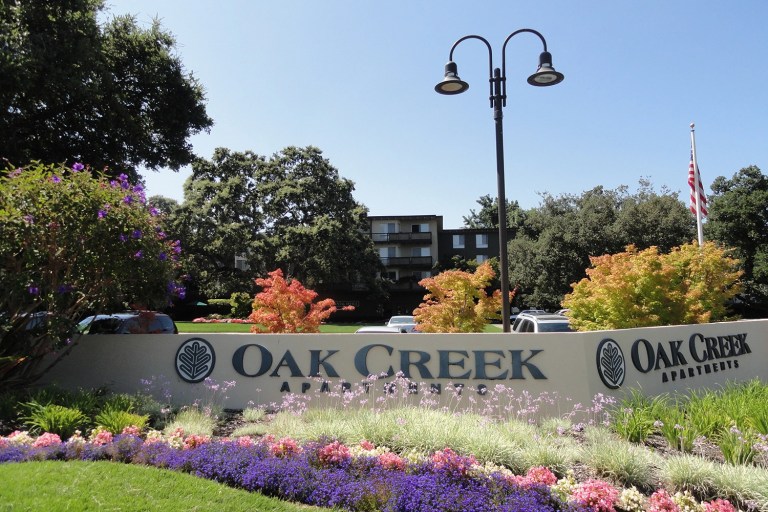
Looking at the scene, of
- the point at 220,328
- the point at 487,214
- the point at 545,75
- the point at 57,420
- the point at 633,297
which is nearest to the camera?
the point at 57,420

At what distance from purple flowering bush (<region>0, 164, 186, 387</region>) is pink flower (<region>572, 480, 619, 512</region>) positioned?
7.01m

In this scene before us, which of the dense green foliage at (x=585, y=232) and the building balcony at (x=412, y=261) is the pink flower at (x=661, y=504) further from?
the building balcony at (x=412, y=261)

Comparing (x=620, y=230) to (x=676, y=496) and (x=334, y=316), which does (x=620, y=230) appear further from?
(x=676, y=496)

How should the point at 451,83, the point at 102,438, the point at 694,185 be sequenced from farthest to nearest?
the point at 694,185 → the point at 451,83 → the point at 102,438

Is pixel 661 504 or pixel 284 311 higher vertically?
pixel 284 311

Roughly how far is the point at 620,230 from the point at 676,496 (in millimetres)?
36103

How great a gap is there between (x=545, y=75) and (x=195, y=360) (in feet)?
25.5

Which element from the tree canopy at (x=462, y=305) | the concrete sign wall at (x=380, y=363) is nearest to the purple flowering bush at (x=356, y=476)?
the concrete sign wall at (x=380, y=363)

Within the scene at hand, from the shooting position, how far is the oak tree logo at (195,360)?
8.88 meters

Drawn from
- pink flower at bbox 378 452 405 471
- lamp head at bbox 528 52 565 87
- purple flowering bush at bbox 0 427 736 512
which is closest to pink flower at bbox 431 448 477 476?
purple flowering bush at bbox 0 427 736 512

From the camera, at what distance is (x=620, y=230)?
37.5 meters

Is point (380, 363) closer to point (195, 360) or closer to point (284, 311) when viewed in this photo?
point (195, 360)

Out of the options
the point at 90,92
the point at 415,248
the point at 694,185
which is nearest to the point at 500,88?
the point at 90,92

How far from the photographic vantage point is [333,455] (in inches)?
205
